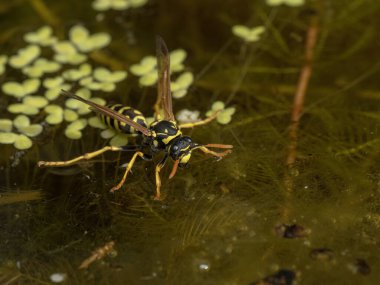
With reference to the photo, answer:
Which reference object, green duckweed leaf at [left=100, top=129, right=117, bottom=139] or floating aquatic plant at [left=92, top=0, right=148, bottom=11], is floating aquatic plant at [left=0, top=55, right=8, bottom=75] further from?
green duckweed leaf at [left=100, top=129, right=117, bottom=139]

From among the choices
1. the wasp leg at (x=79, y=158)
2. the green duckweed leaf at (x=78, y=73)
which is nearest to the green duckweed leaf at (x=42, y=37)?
the green duckweed leaf at (x=78, y=73)

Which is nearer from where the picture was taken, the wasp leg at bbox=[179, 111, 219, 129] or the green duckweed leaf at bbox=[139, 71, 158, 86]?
the wasp leg at bbox=[179, 111, 219, 129]

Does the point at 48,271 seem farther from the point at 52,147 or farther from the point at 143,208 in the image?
the point at 52,147

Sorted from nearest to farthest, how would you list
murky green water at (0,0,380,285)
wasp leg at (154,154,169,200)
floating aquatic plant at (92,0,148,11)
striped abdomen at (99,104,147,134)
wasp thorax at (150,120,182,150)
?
1. murky green water at (0,0,380,285)
2. wasp leg at (154,154,169,200)
3. wasp thorax at (150,120,182,150)
4. striped abdomen at (99,104,147,134)
5. floating aquatic plant at (92,0,148,11)

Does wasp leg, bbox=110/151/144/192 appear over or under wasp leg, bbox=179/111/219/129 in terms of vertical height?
under

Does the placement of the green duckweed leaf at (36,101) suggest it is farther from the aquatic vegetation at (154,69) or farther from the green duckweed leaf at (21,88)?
the aquatic vegetation at (154,69)

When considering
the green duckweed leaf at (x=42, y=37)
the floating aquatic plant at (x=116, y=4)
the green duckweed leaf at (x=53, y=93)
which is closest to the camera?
the green duckweed leaf at (x=53, y=93)

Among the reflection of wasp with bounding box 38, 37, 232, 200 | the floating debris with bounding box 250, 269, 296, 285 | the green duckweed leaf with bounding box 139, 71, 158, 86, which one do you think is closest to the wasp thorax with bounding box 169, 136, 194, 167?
the reflection of wasp with bounding box 38, 37, 232, 200
